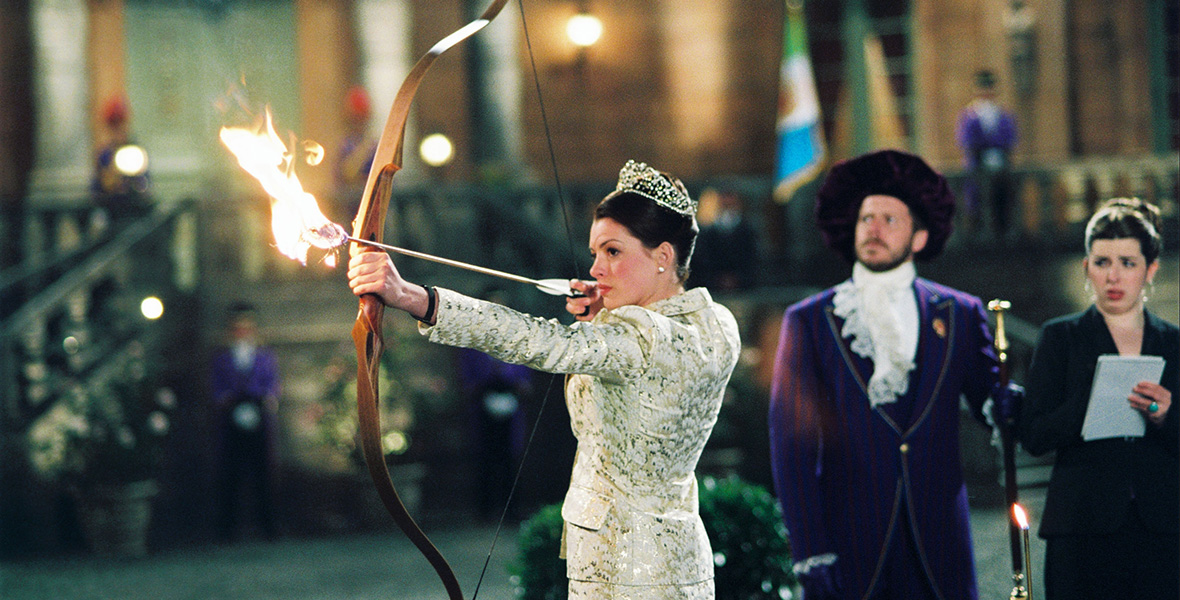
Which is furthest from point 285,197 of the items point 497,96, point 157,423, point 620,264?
point 497,96

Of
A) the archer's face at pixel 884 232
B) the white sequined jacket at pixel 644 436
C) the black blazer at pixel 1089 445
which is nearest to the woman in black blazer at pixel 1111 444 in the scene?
the black blazer at pixel 1089 445

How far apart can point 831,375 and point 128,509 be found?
23.2ft

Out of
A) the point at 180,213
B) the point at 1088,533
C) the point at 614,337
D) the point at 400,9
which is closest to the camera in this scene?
the point at 614,337

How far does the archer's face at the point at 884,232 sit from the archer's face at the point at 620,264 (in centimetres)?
133

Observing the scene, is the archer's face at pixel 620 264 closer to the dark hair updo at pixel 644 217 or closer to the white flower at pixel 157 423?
the dark hair updo at pixel 644 217

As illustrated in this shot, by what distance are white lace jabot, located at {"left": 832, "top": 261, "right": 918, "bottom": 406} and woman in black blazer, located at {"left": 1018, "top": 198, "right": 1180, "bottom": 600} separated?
432mm

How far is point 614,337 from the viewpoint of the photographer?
303cm

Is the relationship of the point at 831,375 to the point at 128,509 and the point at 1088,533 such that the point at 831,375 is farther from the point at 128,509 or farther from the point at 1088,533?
the point at 128,509

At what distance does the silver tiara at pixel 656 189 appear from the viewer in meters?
3.26

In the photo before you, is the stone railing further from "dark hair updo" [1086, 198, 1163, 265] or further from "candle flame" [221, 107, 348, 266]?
"dark hair updo" [1086, 198, 1163, 265]

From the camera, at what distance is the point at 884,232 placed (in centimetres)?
430

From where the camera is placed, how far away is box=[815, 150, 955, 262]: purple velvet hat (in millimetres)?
4324

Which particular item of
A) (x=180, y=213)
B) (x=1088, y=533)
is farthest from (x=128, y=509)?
(x=1088, y=533)

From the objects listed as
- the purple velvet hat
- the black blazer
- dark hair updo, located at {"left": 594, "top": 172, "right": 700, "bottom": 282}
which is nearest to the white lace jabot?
the purple velvet hat
